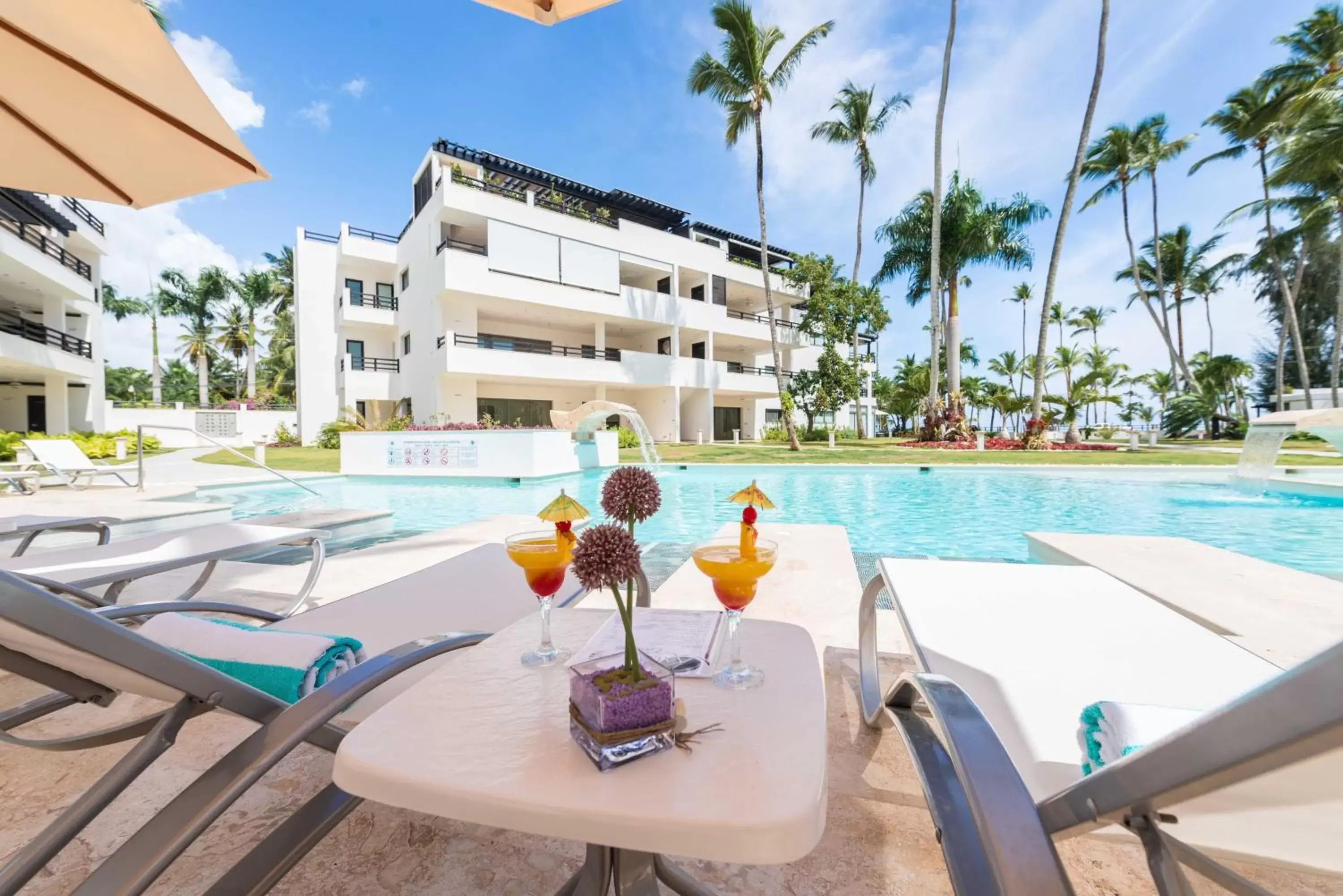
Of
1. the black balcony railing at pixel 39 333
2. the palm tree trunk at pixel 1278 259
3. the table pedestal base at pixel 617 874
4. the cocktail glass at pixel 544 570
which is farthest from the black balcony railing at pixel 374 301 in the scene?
the palm tree trunk at pixel 1278 259

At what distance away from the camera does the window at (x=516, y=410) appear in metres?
18.7

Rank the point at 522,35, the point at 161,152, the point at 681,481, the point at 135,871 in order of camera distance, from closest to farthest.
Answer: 1. the point at 135,871
2. the point at 161,152
3. the point at 681,481
4. the point at 522,35

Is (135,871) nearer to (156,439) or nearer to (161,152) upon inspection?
(161,152)

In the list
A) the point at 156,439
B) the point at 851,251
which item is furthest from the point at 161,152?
the point at 156,439

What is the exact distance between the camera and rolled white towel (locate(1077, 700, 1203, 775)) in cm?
92

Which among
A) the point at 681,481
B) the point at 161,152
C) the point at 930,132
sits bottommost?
the point at 681,481

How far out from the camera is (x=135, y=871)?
0.79 meters

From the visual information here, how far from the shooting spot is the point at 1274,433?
7.71 m

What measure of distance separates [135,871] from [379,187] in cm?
2583

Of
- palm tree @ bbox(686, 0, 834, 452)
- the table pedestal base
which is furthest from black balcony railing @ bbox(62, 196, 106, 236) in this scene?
the table pedestal base

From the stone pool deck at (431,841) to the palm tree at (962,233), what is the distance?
60.7ft

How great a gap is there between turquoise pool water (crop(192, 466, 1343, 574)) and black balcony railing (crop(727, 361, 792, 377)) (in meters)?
11.4

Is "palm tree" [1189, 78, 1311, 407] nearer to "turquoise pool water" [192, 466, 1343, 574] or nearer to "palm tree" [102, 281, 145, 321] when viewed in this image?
"turquoise pool water" [192, 466, 1343, 574]

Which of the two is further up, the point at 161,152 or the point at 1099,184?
the point at 1099,184
